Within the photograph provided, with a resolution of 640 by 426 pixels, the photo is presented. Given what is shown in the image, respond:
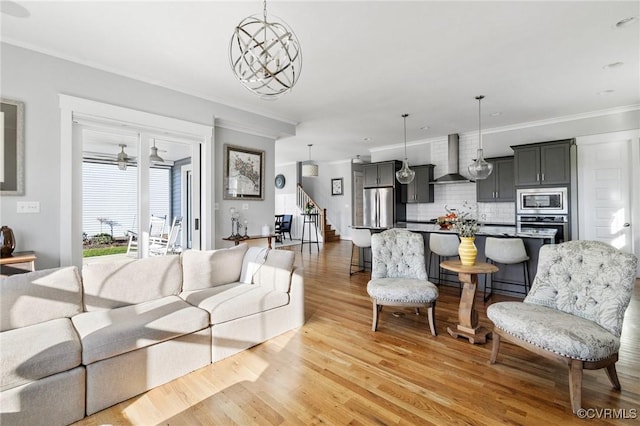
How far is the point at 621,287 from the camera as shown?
1993 mm

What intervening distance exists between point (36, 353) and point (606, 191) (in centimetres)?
754

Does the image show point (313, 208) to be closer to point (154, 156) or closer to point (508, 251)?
point (154, 156)

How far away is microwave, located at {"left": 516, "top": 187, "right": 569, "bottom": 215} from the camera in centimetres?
531

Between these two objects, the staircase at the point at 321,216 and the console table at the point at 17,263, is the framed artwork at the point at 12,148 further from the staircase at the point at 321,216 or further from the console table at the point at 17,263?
the staircase at the point at 321,216

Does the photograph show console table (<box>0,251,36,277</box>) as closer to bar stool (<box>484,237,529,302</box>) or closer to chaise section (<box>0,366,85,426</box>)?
chaise section (<box>0,366,85,426</box>)

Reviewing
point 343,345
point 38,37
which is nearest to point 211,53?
point 38,37

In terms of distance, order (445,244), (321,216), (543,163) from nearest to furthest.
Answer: (445,244) < (543,163) < (321,216)

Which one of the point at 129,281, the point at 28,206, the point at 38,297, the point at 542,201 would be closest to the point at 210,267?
the point at 129,281

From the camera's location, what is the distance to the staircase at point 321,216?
9.98m

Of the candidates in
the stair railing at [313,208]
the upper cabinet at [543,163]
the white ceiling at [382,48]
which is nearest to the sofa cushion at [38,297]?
the white ceiling at [382,48]

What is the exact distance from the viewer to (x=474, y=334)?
2781 mm

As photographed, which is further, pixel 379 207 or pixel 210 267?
pixel 379 207

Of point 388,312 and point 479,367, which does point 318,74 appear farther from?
point 479,367

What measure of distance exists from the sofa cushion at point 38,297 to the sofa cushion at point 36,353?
116 millimetres
